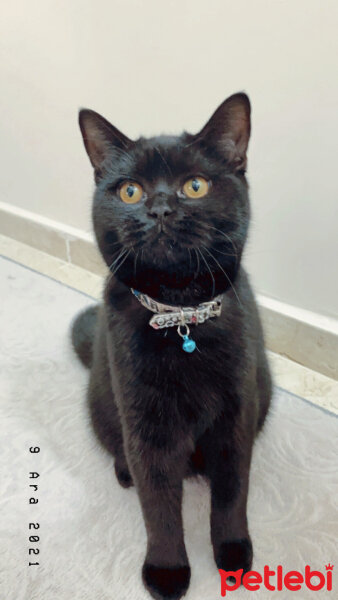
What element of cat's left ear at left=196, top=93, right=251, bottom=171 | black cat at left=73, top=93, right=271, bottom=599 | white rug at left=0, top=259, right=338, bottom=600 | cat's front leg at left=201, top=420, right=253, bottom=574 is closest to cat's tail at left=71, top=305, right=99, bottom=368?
white rug at left=0, top=259, right=338, bottom=600

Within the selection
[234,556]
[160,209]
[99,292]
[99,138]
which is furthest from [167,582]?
[99,292]

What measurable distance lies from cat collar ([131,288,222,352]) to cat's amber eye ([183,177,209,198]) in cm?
16

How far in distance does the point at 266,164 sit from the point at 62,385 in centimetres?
76

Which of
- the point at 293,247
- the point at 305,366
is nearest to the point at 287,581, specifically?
the point at 305,366

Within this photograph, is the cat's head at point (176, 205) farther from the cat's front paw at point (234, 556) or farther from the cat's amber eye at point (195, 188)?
the cat's front paw at point (234, 556)

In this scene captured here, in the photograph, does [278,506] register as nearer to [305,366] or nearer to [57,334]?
[305,366]

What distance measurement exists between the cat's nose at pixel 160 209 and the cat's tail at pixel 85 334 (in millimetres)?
578

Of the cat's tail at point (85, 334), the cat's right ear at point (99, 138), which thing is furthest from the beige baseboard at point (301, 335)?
the cat's right ear at point (99, 138)

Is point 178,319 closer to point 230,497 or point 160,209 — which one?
point 160,209

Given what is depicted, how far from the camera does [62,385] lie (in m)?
1.15

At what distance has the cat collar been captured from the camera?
655mm

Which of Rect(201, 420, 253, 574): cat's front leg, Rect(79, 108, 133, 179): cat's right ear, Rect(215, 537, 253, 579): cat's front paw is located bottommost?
Rect(215, 537, 253, 579): cat's front paw

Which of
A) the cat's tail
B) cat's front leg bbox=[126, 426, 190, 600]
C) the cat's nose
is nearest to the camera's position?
the cat's nose

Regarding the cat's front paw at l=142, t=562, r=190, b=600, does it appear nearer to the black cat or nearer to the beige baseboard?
the black cat
